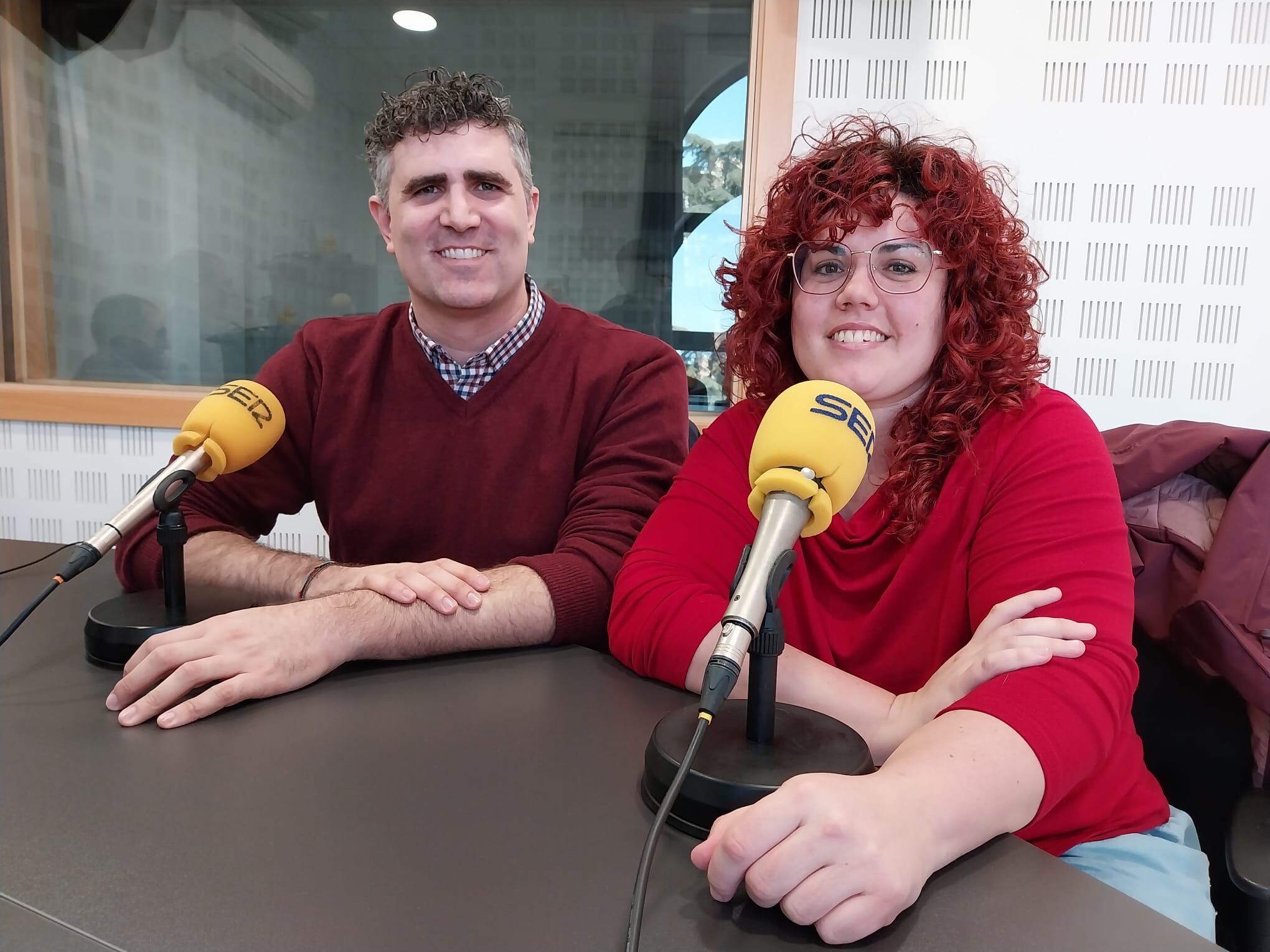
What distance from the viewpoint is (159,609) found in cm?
108

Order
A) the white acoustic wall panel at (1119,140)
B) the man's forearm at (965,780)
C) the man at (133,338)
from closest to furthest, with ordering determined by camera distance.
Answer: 1. the man's forearm at (965,780)
2. the white acoustic wall panel at (1119,140)
3. the man at (133,338)

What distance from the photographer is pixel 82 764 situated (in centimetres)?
76

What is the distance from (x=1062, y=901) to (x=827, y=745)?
20 centimetres

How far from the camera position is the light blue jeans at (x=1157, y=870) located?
2.85ft

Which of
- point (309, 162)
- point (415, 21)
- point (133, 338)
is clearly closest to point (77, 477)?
point (133, 338)

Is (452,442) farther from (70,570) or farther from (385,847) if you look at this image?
(385,847)

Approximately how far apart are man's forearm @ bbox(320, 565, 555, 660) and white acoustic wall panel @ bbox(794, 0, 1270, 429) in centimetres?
142

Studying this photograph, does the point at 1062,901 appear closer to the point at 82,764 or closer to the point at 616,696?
the point at 616,696

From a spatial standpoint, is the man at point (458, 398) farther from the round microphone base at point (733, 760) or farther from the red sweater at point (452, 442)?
the round microphone base at point (733, 760)

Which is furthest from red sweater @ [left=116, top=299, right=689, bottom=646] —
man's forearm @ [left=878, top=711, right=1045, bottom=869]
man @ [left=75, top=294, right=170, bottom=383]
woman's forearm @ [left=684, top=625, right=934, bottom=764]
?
man @ [left=75, top=294, right=170, bottom=383]

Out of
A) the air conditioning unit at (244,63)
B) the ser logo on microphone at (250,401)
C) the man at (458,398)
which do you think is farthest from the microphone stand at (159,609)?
the air conditioning unit at (244,63)

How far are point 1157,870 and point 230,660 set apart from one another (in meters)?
0.99

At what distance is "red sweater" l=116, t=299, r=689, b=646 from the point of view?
4.99 ft

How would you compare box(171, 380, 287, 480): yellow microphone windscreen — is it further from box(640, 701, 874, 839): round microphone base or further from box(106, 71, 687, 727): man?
box(640, 701, 874, 839): round microphone base
